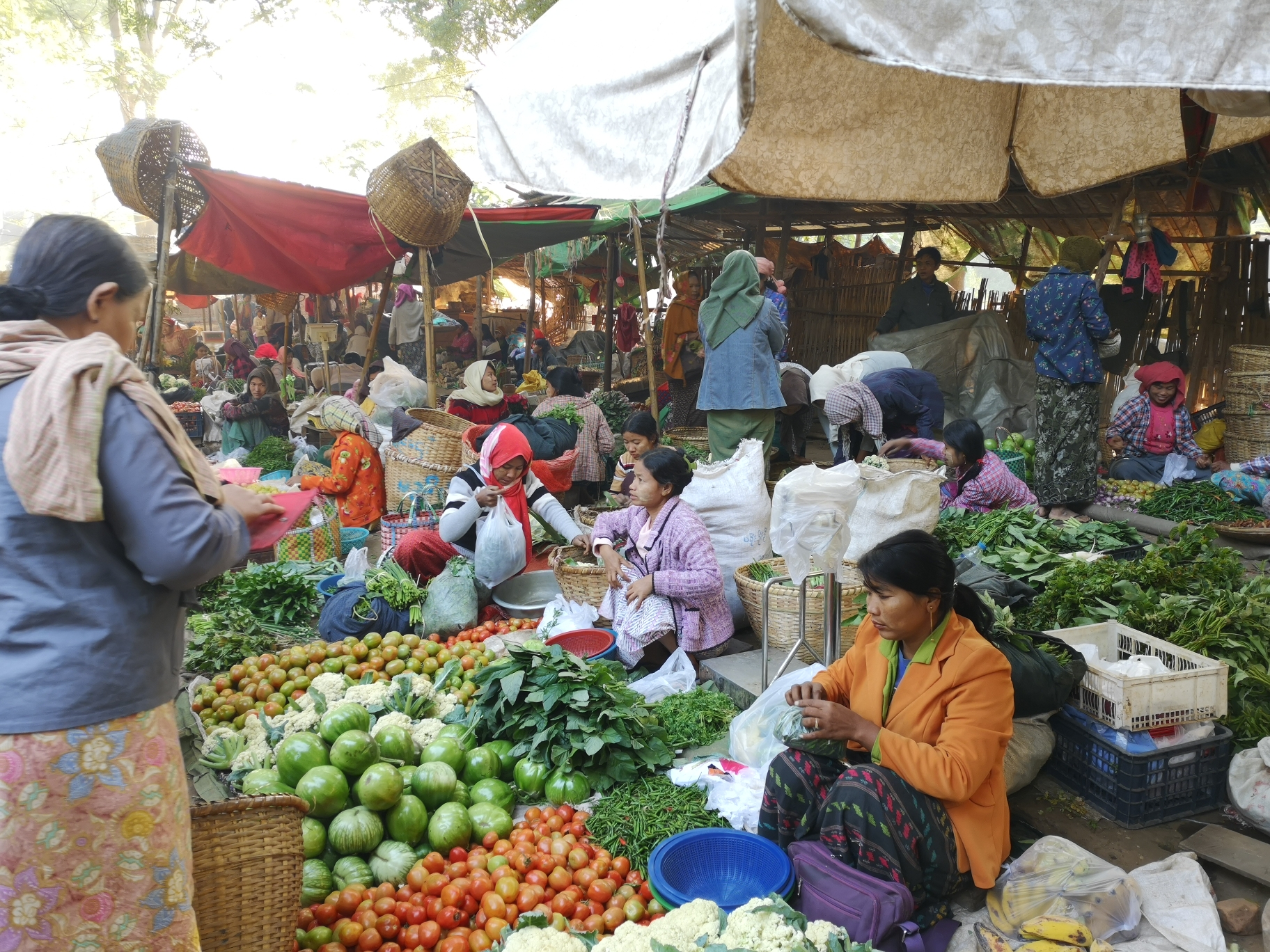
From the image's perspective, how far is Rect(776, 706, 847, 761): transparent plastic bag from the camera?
2.57m

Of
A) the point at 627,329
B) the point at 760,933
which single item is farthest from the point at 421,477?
the point at 627,329

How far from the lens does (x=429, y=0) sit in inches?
752

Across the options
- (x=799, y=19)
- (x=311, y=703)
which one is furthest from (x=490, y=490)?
(x=799, y=19)

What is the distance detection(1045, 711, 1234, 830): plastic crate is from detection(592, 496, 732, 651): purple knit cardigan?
58.8 inches

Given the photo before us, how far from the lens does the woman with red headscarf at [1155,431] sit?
6258 mm

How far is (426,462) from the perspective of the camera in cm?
593

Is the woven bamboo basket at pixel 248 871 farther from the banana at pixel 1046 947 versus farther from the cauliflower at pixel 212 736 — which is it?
the banana at pixel 1046 947

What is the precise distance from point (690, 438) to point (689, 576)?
4141mm

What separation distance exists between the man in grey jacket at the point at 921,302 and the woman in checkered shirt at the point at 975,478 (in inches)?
144

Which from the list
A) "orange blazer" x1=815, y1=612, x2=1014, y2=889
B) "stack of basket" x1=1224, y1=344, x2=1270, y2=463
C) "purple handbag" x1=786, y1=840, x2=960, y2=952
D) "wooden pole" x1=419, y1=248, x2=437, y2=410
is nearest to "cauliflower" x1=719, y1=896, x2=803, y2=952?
"purple handbag" x1=786, y1=840, x2=960, y2=952

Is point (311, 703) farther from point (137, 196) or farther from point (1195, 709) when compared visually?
point (137, 196)

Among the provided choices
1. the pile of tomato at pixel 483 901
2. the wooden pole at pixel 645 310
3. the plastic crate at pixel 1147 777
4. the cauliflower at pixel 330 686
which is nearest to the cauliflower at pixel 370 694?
the cauliflower at pixel 330 686

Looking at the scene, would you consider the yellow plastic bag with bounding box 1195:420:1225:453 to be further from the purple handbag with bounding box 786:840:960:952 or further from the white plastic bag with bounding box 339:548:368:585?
the white plastic bag with bounding box 339:548:368:585

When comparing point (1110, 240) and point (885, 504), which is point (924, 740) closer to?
point (885, 504)
